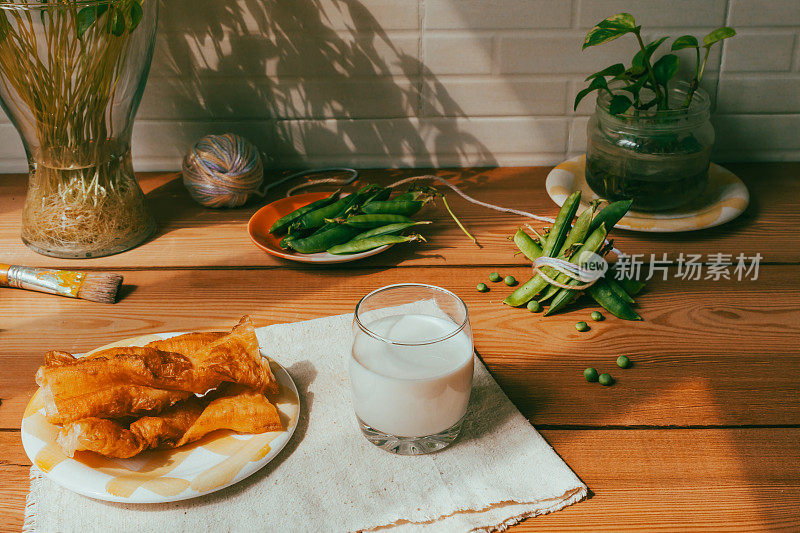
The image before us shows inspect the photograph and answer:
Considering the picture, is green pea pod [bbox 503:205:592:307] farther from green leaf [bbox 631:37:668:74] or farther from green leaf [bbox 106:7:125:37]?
green leaf [bbox 106:7:125:37]

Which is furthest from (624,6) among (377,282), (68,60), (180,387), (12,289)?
(12,289)

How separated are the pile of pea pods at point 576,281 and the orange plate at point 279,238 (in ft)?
0.96

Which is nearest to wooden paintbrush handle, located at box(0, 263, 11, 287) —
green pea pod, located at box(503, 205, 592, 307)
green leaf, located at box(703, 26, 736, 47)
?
green pea pod, located at box(503, 205, 592, 307)

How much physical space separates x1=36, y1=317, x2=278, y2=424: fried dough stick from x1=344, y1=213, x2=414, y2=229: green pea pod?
484 mm

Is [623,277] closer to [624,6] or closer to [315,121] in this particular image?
[624,6]

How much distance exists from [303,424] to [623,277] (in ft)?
2.02

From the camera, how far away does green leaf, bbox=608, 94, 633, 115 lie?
129cm

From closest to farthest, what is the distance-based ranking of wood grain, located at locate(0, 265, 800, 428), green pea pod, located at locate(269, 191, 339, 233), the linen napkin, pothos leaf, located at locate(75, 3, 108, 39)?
1. the linen napkin
2. wood grain, located at locate(0, 265, 800, 428)
3. pothos leaf, located at locate(75, 3, 108, 39)
4. green pea pod, located at locate(269, 191, 339, 233)

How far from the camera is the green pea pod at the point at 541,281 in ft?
3.67

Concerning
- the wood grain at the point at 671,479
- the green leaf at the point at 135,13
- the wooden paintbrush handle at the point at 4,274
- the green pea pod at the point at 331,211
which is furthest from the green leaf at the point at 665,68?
the wooden paintbrush handle at the point at 4,274

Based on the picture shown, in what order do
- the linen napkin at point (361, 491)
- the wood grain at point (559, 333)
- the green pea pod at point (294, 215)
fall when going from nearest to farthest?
the linen napkin at point (361, 491)
the wood grain at point (559, 333)
the green pea pod at point (294, 215)

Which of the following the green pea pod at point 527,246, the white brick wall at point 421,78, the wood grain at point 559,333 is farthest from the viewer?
the white brick wall at point 421,78

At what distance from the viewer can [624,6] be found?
147 centimetres

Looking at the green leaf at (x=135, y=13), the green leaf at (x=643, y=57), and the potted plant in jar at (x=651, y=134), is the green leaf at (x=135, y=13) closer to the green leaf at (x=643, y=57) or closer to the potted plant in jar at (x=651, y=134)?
the potted plant in jar at (x=651, y=134)
